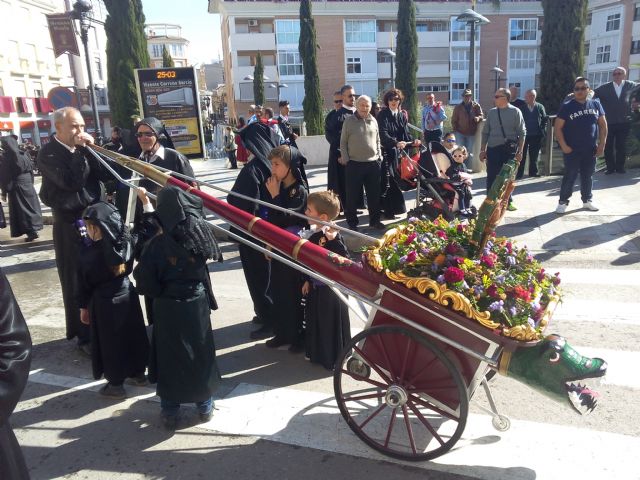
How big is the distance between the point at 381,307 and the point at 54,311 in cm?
456

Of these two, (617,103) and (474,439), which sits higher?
(617,103)

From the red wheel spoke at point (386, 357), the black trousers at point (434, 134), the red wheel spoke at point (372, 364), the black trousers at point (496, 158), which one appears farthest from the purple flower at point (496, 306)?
the black trousers at point (434, 134)

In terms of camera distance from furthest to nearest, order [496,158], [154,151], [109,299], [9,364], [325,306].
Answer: [496,158] < [154,151] < [325,306] < [109,299] < [9,364]

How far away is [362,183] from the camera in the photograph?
7621mm

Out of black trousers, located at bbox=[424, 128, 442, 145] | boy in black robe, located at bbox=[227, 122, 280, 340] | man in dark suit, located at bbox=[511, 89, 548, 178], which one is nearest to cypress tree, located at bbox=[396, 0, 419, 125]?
black trousers, located at bbox=[424, 128, 442, 145]

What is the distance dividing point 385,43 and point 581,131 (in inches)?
1667

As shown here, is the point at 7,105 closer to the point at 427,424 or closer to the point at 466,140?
the point at 466,140

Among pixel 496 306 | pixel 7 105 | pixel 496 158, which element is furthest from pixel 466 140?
pixel 7 105

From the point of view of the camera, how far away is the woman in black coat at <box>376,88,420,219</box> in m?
7.84

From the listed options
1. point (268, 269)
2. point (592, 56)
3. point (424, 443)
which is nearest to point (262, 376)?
point (268, 269)

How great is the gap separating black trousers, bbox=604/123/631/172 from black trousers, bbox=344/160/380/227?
561 centimetres

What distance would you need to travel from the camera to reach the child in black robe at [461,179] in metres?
6.71

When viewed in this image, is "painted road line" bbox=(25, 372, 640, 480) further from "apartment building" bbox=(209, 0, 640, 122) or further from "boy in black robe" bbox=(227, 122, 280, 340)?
"apartment building" bbox=(209, 0, 640, 122)

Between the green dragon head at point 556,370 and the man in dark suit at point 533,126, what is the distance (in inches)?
338
